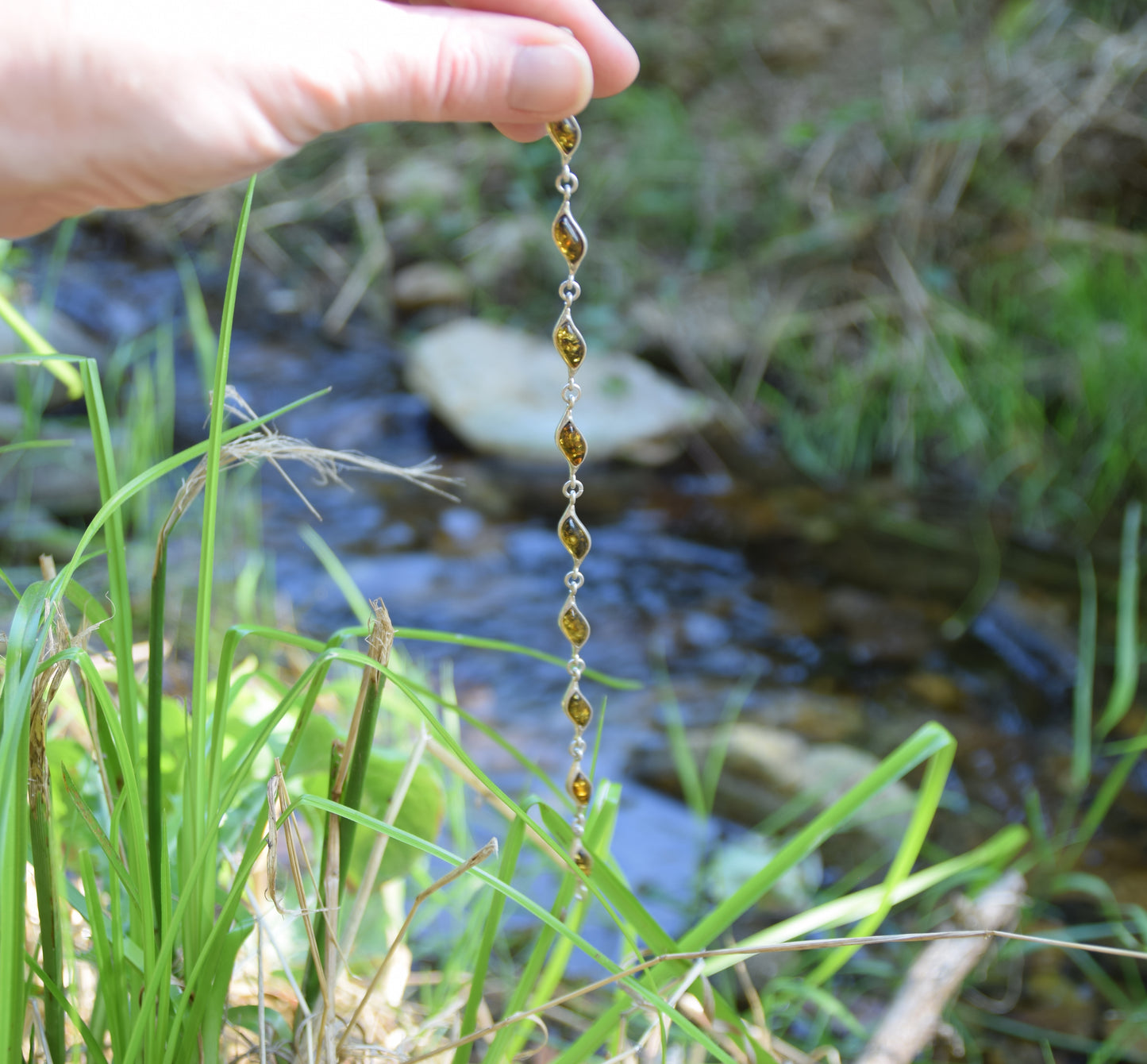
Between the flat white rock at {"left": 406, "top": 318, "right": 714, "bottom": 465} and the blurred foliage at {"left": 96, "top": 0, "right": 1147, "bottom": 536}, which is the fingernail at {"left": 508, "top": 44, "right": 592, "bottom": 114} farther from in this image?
the blurred foliage at {"left": 96, "top": 0, "right": 1147, "bottom": 536}

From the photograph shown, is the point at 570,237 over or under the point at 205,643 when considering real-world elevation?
over

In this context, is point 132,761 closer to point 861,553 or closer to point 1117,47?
point 861,553

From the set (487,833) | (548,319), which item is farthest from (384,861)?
(548,319)

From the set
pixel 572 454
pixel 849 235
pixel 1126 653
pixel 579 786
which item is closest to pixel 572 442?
pixel 572 454

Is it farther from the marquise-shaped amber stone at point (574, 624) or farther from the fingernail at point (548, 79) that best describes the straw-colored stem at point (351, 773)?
the fingernail at point (548, 79)

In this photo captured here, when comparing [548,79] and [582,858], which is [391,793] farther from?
[548,79]

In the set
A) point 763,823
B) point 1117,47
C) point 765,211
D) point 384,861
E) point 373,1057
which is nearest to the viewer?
point 373,1057

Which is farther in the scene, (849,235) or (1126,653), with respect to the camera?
(849,235)
